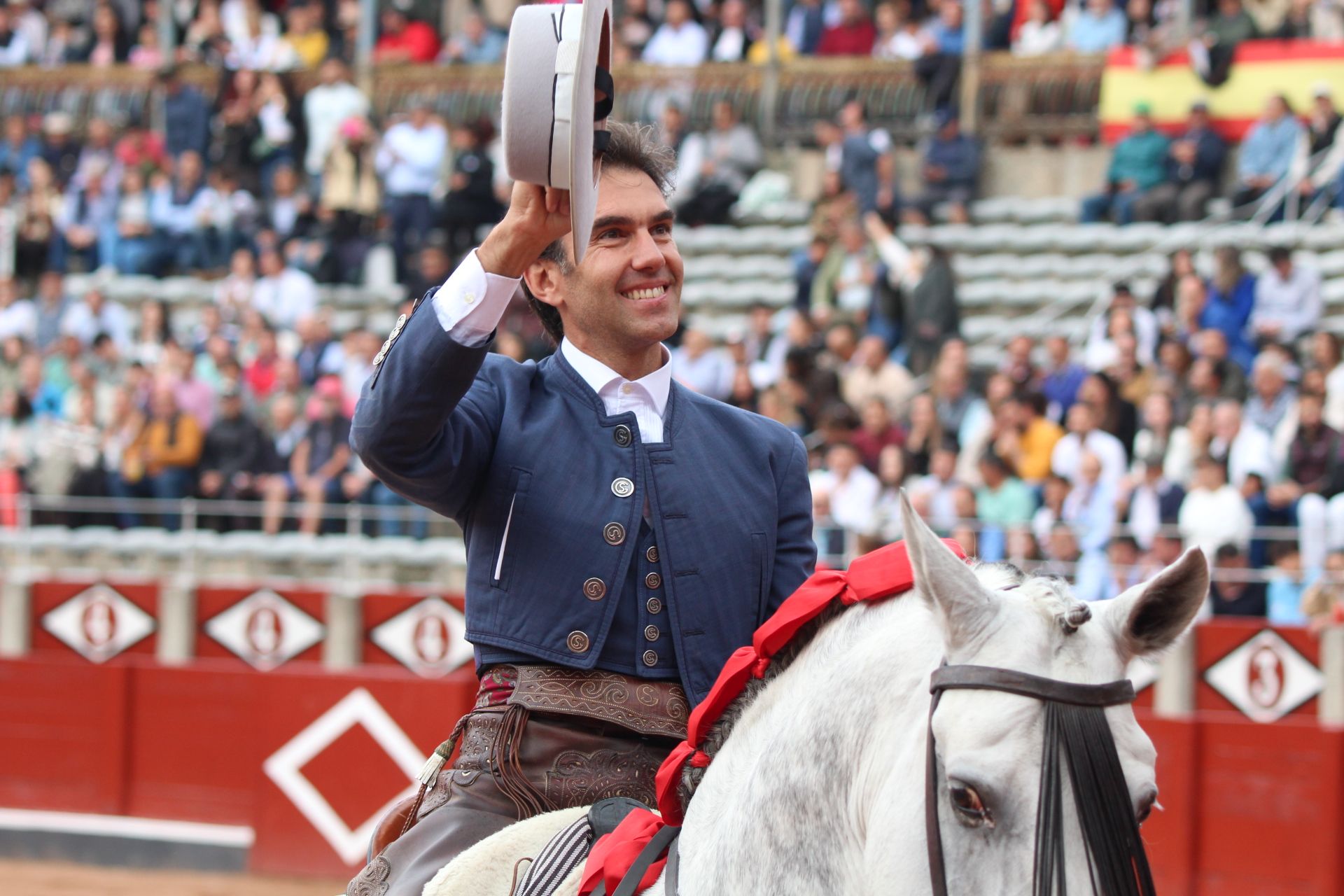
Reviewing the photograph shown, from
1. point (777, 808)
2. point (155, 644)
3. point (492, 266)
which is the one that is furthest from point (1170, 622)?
point (155, 644)

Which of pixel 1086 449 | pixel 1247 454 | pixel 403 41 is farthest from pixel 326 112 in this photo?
pixel 1247 454

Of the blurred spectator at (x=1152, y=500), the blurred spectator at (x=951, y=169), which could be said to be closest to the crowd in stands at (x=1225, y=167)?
the blurred spectator at (x=951, y=169)

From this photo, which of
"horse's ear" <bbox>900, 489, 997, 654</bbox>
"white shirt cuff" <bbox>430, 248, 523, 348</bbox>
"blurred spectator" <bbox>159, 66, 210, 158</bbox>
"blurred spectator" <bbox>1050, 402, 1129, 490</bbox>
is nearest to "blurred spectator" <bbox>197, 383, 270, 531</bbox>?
"blurred spectator" <bbox>159, 66, 210, 158</bbox>

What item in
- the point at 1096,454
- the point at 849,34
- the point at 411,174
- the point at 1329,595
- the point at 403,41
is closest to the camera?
the point at 1329,595

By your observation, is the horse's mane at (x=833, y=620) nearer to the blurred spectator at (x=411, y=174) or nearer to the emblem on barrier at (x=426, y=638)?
the emblem on barrier at (x=426, y=638)

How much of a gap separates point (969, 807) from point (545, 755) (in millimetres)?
839

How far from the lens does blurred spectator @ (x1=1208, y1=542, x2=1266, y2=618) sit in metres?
7.65

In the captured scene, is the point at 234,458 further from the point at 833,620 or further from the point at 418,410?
the point at 833,620

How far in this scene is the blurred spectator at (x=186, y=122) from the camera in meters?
15.0

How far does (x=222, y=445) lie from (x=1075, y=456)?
5141 millimetres

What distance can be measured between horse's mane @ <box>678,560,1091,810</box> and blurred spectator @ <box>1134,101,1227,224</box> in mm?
9612

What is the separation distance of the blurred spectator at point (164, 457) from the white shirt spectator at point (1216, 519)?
5967 millimetres

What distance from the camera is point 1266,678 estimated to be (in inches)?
291

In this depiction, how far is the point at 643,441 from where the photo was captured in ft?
8.38
